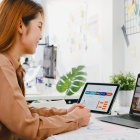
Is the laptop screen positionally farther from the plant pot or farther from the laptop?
the plant pot

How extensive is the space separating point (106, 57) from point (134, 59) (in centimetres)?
35

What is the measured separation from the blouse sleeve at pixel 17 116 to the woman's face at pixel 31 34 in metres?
0.20

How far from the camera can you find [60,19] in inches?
174

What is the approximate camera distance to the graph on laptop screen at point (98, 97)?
4.86 feet

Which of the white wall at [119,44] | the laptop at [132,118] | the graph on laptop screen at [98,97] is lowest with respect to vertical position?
the laptop at [132,118]

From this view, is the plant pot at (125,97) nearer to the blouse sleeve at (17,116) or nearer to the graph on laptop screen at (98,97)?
the graph on laptop screen at (98,97)

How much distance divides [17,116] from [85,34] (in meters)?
2.78

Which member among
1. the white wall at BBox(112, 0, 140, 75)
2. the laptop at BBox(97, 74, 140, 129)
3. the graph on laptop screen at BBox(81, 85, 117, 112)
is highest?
the white wall at BBox(112, 0, 140, 75)

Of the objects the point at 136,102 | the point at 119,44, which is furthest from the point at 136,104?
the point at 119,44

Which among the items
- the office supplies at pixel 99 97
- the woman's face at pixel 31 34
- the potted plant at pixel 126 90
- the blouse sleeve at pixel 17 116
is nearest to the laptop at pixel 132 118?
the office supplies at pixel 99 97

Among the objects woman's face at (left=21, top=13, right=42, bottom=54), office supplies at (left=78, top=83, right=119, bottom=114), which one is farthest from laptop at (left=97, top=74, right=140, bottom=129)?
woman's face at (left=21, top=13, right=42, bottom=54)

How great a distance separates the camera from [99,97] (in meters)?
1.53

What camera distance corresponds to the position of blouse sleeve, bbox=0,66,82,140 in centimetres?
88

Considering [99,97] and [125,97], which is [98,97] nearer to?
[99,97]
